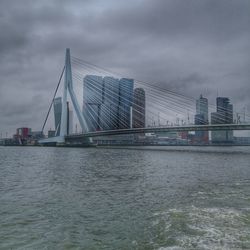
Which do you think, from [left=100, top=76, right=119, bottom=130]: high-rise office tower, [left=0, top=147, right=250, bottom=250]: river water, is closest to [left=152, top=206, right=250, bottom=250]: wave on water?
[left=0, top=147, right=250, bottom=250]: river water

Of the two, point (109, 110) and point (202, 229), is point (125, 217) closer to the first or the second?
point (202, 229)

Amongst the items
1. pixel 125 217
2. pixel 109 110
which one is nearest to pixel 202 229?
pixel 125 217

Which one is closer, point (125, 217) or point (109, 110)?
point (125, 217)

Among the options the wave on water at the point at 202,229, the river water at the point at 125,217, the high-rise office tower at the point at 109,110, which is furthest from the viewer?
the high-rise office tower at the point at 109,110

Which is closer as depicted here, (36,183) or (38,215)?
(38,215)

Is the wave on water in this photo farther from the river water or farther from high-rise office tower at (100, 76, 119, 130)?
high-rise office tower at (100, 76, 119, 130)

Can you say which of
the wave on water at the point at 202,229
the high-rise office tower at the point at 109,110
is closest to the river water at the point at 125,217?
the wave on water at the point at 202,229

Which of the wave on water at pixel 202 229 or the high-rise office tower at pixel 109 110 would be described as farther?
the high-rise office tower at pixel 109 110

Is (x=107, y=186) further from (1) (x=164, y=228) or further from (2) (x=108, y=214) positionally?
(1) (x=164, y=228)

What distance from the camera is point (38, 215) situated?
902 centimetres

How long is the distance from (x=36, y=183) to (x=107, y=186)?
4.13 metres

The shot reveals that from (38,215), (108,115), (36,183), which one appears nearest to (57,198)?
(38,215)

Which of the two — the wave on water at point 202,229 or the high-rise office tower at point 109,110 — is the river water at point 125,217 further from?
the high-rise office tower at point 109,110

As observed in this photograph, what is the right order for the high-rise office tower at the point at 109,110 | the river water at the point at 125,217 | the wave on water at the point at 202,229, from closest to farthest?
the wave on water at the point at 202,229
the river water at the point at 125,217
the high-rise office tower at the point at 109,110
